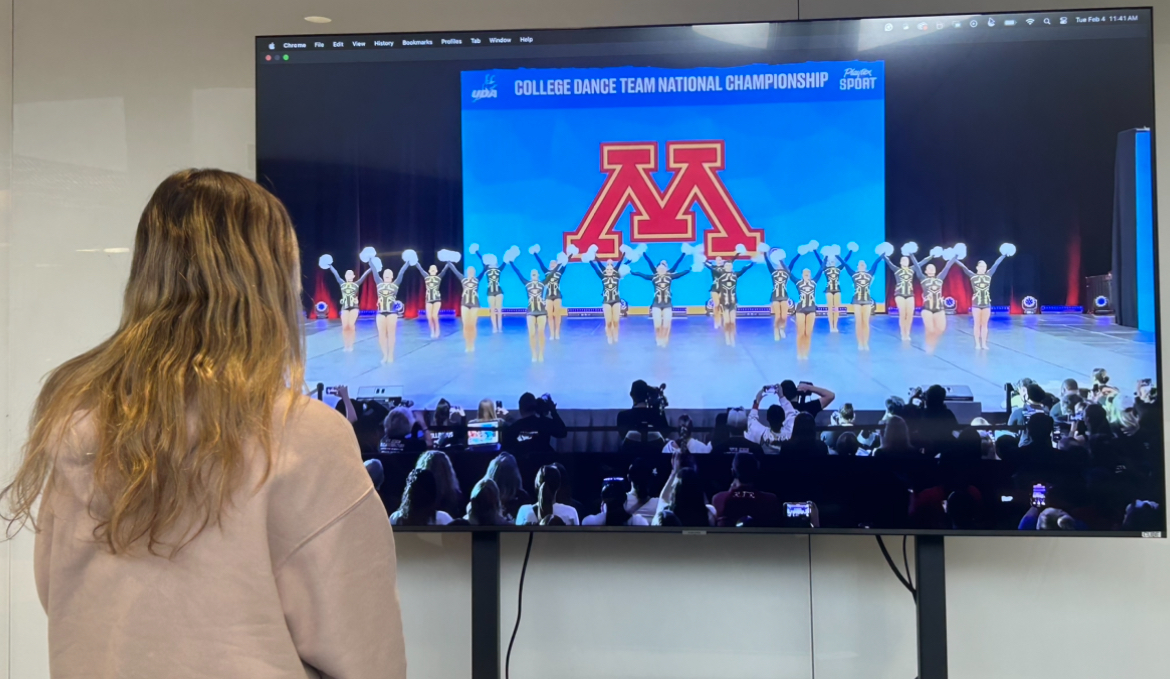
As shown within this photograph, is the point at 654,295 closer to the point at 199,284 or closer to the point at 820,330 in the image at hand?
the point at 820,330

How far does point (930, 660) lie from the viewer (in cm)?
218

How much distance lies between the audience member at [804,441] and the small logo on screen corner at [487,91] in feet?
3.84

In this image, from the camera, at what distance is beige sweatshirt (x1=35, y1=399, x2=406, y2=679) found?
1099 mm

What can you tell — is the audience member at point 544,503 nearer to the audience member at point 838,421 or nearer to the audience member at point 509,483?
the audience member at point 509,483

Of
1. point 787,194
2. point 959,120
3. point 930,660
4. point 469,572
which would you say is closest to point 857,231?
point 787,194

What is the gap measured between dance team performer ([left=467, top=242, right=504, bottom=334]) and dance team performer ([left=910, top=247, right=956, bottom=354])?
1.08 m

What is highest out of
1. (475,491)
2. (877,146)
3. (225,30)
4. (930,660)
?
(225,30)

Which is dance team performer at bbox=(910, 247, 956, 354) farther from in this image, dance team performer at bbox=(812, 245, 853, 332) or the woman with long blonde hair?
the woman with long blonde hair

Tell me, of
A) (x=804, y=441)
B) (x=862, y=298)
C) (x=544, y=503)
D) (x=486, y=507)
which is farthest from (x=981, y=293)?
(x=486, y=507)

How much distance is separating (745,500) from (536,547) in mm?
673

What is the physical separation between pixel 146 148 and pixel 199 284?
1.76 meters

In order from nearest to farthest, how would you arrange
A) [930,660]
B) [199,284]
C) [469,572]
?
[199,284], [930,660], [469,572]

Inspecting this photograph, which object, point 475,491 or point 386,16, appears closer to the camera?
point 475,491

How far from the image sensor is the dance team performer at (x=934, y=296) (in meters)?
2.21
